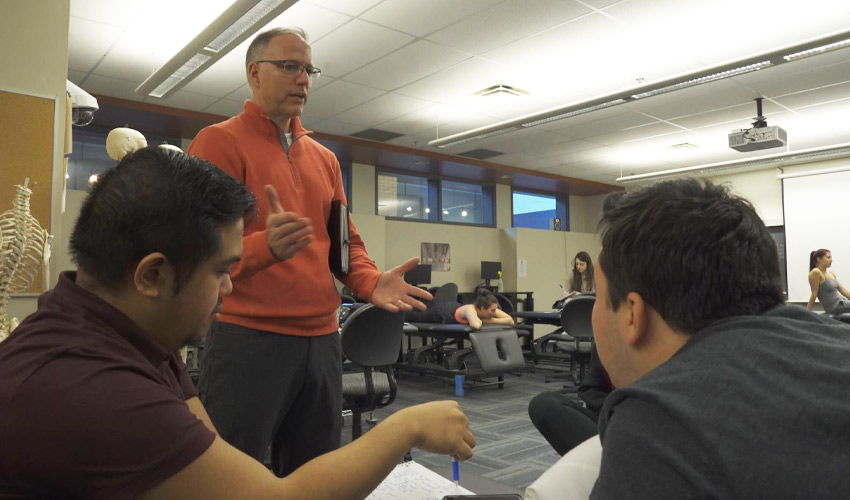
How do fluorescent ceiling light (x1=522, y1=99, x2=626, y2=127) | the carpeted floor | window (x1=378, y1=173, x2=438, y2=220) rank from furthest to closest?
window (x1=378, y1=173, x2=438, y2=220)
fluorescent ceiling light (x1=522, y1=99, x2=626, y2=127)
the carpeted floor

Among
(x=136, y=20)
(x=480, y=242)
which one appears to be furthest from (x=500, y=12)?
(x=480, y=242)

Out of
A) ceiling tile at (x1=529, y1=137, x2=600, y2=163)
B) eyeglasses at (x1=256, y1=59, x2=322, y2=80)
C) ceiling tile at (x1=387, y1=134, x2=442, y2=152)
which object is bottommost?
eyeglasses at (x1=256, y1=59, x2=322, y2=80)

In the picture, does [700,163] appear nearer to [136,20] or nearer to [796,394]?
[136,20]

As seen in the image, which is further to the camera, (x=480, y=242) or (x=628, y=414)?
(x=480, y=242)

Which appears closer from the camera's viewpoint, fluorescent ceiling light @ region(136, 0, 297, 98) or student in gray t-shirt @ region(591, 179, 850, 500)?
student in gray t-shirt @ region(591, 179, 850, 500)

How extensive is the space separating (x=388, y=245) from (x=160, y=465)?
8.20m

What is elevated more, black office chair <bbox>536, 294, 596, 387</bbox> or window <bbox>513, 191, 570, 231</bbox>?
window <bbox>513, 191, 570, 231</bbox>

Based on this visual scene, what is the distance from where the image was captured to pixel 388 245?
884cm

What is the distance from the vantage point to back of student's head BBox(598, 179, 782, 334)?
Answer: 688 millimetres

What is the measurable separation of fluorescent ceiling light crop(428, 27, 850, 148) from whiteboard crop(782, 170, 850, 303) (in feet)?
16.4

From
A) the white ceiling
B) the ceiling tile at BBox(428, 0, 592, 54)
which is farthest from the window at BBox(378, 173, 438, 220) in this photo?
the ceiling tile at BBox(428, 0, 592, 54)

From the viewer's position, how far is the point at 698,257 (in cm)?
69

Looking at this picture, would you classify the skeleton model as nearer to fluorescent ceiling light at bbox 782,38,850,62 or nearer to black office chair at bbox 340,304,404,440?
black office chair at bbox 340,304,404,440

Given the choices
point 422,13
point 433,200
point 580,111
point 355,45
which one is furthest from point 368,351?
point 433,200
